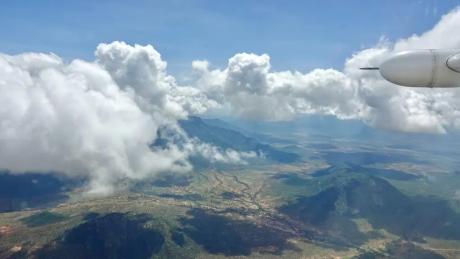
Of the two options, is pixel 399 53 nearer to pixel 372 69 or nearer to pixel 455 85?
pixel 372 69

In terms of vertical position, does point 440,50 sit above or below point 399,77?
above

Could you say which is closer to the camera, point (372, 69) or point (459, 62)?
point (459, 62)

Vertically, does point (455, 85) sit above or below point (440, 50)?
below

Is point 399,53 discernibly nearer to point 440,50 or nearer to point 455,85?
point 440,50

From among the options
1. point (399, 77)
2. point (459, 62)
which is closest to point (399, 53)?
point (399, 77)

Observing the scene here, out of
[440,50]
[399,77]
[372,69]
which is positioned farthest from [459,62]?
[372,69]
